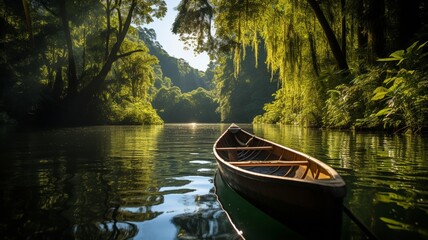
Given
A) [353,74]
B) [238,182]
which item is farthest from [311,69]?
[238,182]

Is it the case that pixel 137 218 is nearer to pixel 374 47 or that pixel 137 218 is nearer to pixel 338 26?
pixel 374 47

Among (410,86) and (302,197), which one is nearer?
(302,197)

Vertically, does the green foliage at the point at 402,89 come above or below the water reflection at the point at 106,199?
above

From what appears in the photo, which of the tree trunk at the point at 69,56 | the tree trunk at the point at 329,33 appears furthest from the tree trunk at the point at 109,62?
the tree trunk at the point at 329,33

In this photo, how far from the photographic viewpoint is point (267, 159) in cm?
643

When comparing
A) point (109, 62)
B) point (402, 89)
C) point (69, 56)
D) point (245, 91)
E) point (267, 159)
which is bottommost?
point (267, 159)

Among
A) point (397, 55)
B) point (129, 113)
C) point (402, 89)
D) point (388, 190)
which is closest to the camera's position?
point (388, 190)

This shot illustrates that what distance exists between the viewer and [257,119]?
175 feet

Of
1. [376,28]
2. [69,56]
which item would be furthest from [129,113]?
[376,28]

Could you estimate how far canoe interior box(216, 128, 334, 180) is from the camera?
427cm

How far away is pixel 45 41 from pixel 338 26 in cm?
2401

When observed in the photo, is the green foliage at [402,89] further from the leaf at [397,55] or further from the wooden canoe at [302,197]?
the wooden canoe at [302,197]

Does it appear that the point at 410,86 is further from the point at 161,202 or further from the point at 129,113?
the point at 129,113

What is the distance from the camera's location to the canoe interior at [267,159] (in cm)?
427
